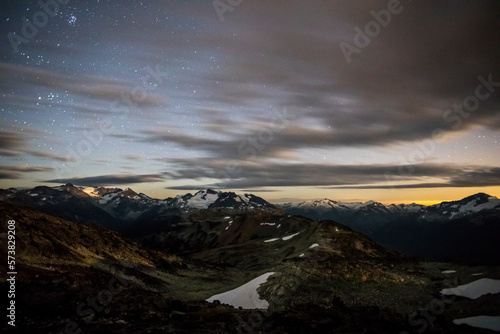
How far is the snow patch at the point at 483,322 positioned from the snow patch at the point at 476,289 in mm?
12462

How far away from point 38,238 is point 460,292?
65873 millimetres

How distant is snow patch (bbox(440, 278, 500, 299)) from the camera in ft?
125

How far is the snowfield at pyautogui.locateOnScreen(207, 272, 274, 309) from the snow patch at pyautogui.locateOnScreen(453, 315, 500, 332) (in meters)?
19.3

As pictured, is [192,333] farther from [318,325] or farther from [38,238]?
[38,238]

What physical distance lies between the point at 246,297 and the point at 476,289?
28.8 meters

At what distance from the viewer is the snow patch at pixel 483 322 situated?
25253mm

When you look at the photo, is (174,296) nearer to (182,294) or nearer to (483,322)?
(182,294)

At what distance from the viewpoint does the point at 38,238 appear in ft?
181

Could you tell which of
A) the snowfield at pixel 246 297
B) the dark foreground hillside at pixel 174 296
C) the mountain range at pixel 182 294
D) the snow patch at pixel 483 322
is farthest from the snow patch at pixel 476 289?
the snowfield at pixel 246 297

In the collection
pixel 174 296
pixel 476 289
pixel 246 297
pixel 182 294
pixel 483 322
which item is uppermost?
pixel 483 322

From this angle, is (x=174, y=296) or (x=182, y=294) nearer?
(x=174, y=296)

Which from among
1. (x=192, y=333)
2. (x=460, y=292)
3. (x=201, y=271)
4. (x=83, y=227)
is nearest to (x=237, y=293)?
(x=192, y=333)

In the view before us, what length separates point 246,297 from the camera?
1585 inches

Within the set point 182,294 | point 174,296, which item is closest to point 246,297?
point 174,296
